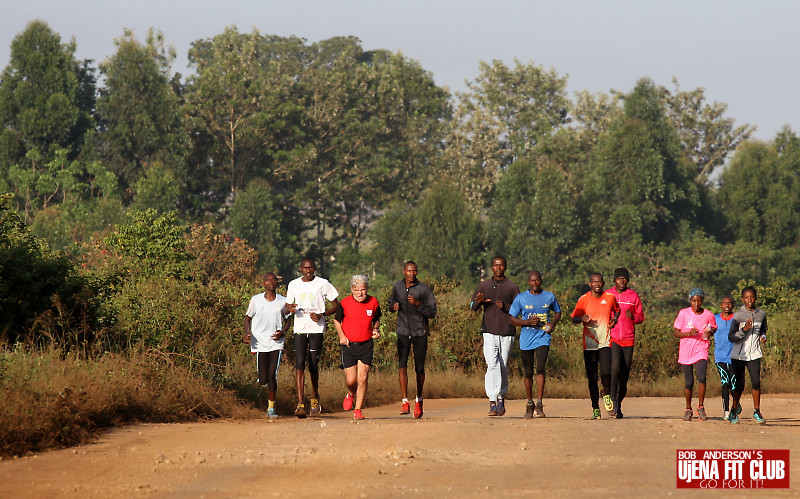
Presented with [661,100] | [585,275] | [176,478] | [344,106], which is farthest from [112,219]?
[176,478]

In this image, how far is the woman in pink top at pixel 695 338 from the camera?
1427 cm

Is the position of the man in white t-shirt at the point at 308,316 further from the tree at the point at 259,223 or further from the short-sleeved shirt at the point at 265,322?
the tree at the point at 259,223

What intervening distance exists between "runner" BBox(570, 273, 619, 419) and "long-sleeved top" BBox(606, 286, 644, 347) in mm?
76

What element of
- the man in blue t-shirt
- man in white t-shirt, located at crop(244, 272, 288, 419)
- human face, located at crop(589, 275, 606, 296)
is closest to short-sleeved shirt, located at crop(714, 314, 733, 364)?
human face, located at crop(589, 275, 606, 296)

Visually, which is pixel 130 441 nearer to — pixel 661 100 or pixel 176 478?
pixel 176 478

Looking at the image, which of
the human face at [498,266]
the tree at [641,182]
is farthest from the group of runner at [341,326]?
A: the tree at [641,182]

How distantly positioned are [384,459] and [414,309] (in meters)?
4.17

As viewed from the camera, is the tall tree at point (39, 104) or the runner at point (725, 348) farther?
the tall tree at point (39, 104)

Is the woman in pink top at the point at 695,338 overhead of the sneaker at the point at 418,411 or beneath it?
overhead

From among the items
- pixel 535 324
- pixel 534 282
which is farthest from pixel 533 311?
pixel 534 282

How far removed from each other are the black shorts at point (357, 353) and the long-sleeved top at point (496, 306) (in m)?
1.45

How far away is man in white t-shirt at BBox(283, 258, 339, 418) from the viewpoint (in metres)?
13.8

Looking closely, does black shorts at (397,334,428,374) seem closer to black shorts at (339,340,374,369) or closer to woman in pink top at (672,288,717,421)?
black shorts at (339,340,374,369)

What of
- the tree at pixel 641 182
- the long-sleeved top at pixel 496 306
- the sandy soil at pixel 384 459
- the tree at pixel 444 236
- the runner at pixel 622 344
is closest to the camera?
the sandy soil at pixel 384 459
